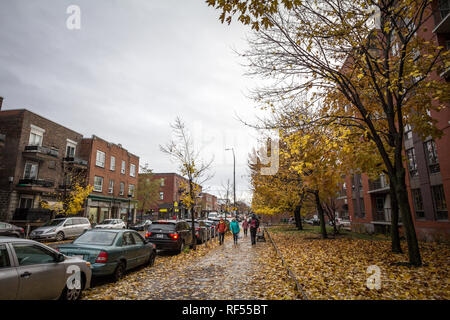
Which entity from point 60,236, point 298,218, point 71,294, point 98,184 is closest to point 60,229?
point 60,236

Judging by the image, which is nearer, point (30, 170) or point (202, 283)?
A: point (202, 283)

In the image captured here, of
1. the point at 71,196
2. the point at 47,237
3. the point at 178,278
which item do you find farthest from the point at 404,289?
the point at 71,196

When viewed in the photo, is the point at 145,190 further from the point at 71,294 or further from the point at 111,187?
the point at 71,294

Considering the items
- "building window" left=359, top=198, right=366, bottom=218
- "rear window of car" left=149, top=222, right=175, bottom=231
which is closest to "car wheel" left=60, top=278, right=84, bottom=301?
"rear window of car" left=149, top=222, right=175, bottom=231

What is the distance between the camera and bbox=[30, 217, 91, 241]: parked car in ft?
54.6

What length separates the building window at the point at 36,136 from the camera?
83.5ft

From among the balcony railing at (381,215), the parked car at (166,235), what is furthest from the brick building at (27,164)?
the balcony railing at (381,215)

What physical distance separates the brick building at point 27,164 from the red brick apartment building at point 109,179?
4080 mm

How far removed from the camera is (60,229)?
17.7m

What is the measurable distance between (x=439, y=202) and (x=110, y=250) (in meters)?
19.6

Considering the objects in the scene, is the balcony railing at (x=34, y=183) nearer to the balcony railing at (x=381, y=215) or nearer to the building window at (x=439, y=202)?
the building window at (x=439, y=202)

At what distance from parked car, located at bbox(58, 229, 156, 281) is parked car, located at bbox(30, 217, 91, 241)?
9.14 metres

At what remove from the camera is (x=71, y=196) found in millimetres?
25281
